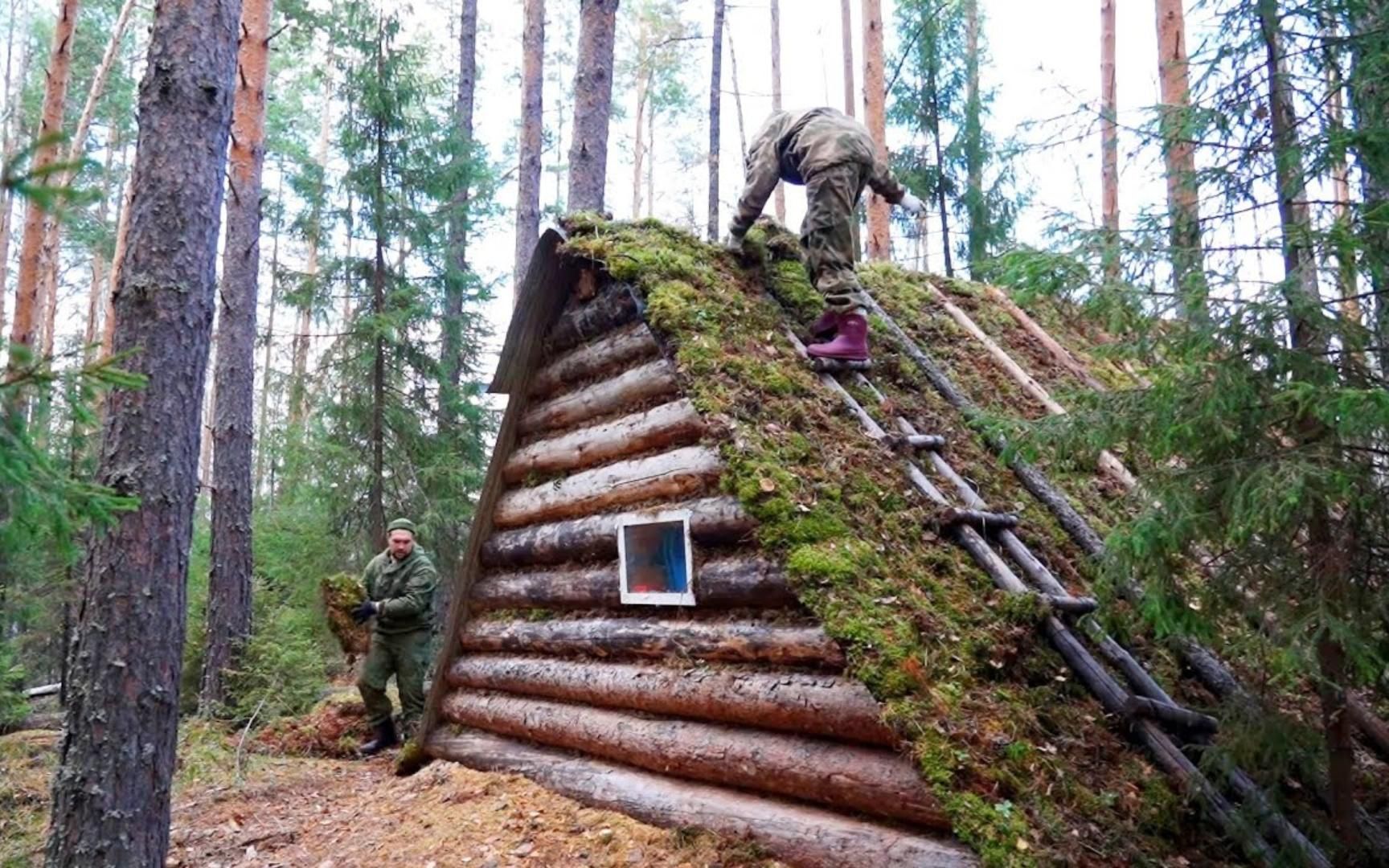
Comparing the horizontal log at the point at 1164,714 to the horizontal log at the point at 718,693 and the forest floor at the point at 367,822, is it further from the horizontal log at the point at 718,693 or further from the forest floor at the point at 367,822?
the forest floor at the point at 367,822

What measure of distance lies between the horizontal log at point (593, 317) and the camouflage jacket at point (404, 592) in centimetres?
284

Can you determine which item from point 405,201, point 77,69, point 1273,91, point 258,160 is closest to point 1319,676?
point 1273,91

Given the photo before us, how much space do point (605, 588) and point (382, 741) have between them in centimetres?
418

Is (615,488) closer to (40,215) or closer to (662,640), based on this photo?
(662,640)

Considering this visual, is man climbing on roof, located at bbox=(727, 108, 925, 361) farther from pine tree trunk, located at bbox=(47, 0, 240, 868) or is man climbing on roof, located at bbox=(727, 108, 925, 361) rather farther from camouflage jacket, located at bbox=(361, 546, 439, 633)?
camouflage jacket, located at bbox=(361, 546, 439, 633)

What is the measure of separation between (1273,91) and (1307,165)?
0.35 metres

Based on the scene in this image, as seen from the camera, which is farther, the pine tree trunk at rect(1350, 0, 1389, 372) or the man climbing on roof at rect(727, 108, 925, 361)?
the man climbing on roof at rect(727, 108, 925, 361)

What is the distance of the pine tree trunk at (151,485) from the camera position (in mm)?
4672

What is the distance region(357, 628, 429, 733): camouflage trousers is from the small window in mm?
3635

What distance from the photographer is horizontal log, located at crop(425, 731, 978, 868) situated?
3811mm

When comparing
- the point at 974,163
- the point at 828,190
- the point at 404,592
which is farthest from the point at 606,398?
the point at 974,163

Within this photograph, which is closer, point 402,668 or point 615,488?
point 615,488

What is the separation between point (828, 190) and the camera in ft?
19.5

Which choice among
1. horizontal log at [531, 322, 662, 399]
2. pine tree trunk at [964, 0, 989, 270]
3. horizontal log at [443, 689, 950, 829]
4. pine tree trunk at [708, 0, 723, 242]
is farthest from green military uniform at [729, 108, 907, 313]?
pine tree trunk at [708, 0, 723, 242]
